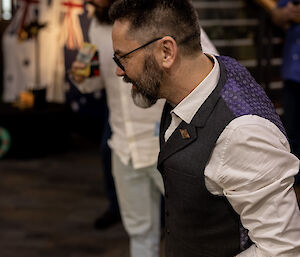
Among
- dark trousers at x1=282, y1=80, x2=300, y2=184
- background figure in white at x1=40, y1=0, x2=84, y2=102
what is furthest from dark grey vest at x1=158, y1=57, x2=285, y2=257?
background figure in white at x1=40, y1=0, x2=84, y2=102

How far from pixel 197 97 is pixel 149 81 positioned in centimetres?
14

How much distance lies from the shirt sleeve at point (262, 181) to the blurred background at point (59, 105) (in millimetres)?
2696

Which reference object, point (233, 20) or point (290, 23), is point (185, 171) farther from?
point (233, 20)

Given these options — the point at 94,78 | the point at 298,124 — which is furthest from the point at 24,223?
the point at 298,124

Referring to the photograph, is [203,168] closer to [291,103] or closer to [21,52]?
[291,103]

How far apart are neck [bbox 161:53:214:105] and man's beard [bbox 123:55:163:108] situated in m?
0.03

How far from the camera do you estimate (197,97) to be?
4.54ft

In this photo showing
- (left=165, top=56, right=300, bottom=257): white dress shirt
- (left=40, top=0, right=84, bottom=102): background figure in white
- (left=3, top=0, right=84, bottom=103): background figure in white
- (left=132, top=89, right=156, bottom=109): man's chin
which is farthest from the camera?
(left=3, top=0, right=84, bottom=103): background figure in white

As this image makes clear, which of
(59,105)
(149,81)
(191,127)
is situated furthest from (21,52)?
(191,127)

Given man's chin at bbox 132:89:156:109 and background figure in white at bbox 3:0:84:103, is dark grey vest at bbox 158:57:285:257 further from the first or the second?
background figure in white at bbox 3:0:84:103

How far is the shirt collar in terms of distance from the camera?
4.52 feet

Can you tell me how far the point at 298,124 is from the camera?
3.65 meters

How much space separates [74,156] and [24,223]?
1.84m

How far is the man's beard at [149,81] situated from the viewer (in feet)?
4.54
